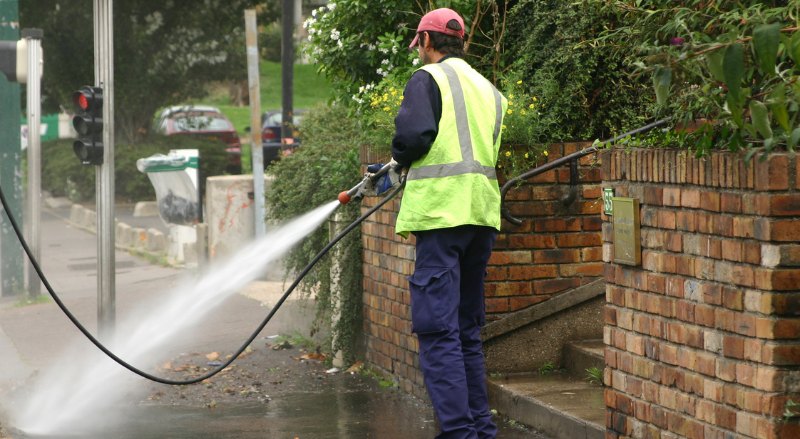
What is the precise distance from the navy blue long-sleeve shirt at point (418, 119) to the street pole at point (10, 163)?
10.8 metres

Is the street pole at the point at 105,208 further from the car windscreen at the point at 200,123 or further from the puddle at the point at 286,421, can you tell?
the car windscreen at the point at 200,123

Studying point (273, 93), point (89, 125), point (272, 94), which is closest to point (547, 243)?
point (89, 125)

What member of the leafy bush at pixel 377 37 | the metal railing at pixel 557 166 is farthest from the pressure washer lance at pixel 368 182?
the leafy bush at pixel 377 37

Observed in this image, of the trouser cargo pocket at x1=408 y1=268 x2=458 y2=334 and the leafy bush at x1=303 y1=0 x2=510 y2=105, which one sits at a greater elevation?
the leafy bush at x1=303 y1=0 x2=510 y2=105

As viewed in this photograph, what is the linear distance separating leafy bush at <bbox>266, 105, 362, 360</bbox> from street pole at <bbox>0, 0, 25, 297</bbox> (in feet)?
21.1

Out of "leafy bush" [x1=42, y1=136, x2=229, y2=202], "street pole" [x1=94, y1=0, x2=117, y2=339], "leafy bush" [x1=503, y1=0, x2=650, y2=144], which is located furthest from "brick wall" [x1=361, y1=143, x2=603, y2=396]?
"leafy bush" [x1=42, y1=136, x2=229, y2=202]

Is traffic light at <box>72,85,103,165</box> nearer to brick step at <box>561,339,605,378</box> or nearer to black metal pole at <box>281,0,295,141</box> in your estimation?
brick step at <box>561,339,605,378</box>

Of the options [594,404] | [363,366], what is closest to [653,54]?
[594,404]

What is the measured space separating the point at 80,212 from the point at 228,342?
15950mm

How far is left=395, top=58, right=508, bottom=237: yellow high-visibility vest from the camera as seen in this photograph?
5438 millimetres

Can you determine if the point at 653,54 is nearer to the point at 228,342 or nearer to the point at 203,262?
the point at 228,342

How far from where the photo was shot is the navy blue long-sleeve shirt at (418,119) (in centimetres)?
536

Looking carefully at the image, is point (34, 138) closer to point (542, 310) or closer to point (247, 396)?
point (247, 396)

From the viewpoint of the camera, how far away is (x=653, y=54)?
439 cm
